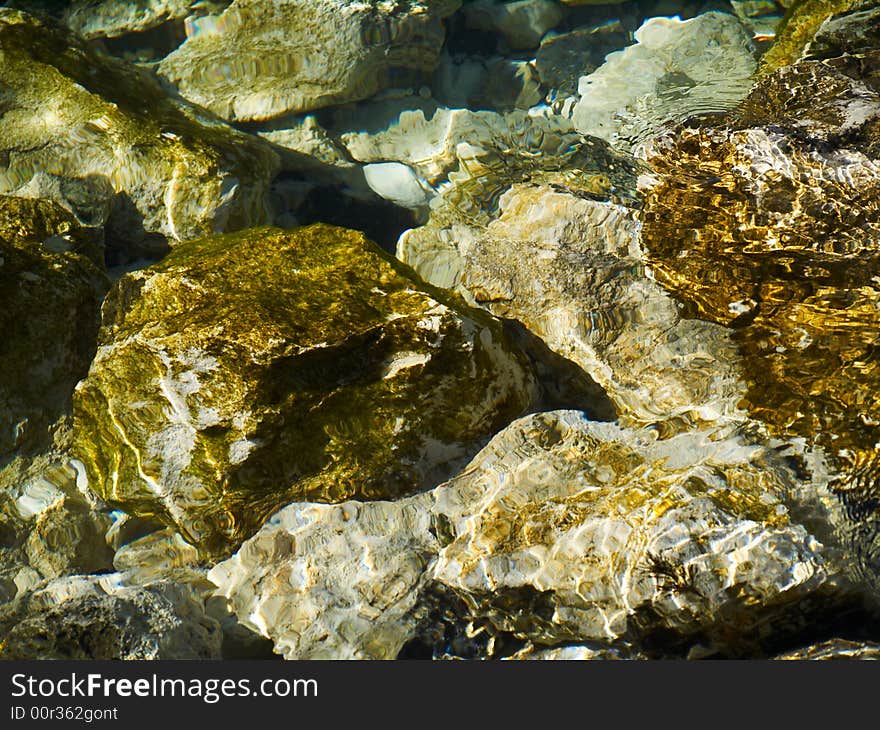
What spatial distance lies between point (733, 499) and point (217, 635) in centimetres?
235

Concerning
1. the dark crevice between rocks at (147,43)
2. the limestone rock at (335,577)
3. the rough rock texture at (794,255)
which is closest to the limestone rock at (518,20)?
the dark crevice between rocks at (147,43)

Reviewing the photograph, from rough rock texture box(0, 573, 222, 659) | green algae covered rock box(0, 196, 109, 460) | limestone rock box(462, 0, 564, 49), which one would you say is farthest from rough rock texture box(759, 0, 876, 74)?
rough rock texture box(0, 573, 222, 659)

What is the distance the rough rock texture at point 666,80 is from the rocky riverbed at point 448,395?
0.52 meters

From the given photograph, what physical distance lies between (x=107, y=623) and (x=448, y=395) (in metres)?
1.79

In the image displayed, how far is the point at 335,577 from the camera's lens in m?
3.39

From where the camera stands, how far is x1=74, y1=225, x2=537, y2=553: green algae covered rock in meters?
3.38

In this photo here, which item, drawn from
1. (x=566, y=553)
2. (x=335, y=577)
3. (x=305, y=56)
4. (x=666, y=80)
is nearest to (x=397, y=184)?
(x=305, y=56)

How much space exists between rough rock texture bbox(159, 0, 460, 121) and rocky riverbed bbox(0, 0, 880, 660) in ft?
3.22

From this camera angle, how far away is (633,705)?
2811mm

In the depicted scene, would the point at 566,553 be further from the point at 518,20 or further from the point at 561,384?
the point at 518,20

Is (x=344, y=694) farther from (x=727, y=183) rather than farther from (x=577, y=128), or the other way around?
(x=577, y=128)

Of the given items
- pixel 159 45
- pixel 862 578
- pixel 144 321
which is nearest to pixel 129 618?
pixel 144 321

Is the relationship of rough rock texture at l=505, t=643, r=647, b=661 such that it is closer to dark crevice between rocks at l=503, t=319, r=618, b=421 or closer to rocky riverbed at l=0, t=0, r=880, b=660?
rocky riverbed at l=0, t=0, r=880, b=660

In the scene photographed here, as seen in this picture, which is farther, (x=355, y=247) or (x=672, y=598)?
(x=355, y=247)
